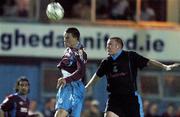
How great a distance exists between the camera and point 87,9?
3161cm

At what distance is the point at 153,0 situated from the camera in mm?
32812

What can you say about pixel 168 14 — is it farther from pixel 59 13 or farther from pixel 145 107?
pixel 59 13

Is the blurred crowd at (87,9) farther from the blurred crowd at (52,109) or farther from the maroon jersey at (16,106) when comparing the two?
the maroon jersey at (16,106)

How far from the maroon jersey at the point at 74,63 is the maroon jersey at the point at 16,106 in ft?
5.14

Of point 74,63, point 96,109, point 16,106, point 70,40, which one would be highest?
point 70,40

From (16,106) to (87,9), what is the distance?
14039mm

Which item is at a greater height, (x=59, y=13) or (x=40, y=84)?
(x=59, y=13)

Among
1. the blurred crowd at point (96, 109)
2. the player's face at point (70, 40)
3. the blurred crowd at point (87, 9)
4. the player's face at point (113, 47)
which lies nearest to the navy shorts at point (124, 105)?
the player's face at point (113, 47)

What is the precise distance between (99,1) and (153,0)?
208 centimetres

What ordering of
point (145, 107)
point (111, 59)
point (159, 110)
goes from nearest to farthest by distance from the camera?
point (111, 59) < point (145, 107) < point (159, 110)

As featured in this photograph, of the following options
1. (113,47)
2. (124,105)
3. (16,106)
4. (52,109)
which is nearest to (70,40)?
(113,47)

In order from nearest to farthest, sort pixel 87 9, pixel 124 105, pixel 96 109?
pixel 124 105 → pixel 96 109 → pixel 87 9

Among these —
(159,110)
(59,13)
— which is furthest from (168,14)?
(59,13)

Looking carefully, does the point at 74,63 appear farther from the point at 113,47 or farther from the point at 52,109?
the point at 52,109
